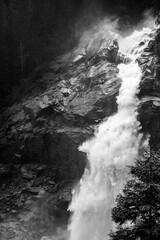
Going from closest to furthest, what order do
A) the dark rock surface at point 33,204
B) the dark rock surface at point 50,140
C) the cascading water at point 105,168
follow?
the cascading water at point 105,168 → the dark rock surface at point 33,204 → the dark rock surface at point 50,140

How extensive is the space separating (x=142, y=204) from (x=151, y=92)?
21398 mm

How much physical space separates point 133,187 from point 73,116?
895 inches

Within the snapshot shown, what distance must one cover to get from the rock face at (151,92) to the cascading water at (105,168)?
0.82m

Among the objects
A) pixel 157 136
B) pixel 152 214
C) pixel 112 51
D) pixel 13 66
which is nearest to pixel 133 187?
pixel 152 214

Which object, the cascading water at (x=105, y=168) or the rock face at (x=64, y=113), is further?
the rock face at (x=64, y=113)

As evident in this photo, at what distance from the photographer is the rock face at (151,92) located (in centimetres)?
3102

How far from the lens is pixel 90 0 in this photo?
52938mm

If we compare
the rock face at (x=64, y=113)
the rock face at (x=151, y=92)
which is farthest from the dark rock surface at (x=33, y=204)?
the rock face at (x=151, y=92)

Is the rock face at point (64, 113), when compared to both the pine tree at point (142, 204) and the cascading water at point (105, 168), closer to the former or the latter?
the cascading water at point (105, 168)

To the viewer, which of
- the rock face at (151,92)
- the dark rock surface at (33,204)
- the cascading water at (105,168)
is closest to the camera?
the cascading water at (105,168)

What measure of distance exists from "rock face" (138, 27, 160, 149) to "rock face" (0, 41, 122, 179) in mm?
2922

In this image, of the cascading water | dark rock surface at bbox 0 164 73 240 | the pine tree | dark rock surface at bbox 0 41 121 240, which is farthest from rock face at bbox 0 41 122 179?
the pine tree

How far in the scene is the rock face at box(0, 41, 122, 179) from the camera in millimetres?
34344

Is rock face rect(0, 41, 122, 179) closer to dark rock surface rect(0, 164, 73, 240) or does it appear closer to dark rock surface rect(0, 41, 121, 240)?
dark rock surface rect(0, 41, 121, 240)
